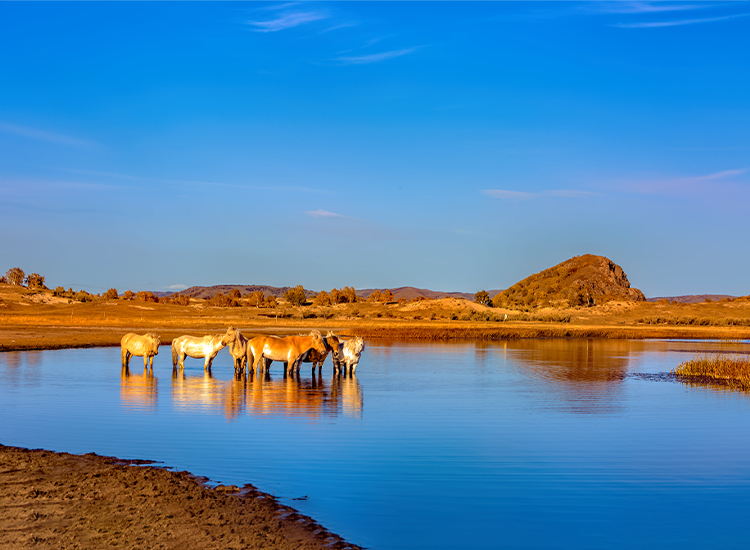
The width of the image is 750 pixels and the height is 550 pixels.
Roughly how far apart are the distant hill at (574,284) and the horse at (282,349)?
96986 mm

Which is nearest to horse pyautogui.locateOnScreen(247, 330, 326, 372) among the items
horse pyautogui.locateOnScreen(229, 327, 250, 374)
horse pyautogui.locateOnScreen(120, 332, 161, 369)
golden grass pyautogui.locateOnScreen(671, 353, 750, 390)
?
horse pyautogui.locateOnScreen(229, 327, 250, 374)

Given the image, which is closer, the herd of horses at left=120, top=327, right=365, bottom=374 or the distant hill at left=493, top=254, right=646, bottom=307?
the herd of horses at left=120, top=327, right=365, bottom=374

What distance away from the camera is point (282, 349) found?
65.2ft

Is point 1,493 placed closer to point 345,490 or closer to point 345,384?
point 345,490

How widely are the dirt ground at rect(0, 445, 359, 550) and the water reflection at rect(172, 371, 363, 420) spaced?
471 centimetres

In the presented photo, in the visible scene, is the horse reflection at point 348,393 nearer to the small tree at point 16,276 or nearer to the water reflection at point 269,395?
the water reflection at point 269,395

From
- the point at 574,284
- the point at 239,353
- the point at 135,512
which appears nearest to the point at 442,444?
the point at 135,512

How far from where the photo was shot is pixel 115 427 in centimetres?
1155

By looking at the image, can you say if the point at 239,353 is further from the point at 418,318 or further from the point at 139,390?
the point at 418,318

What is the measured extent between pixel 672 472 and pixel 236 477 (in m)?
5.74

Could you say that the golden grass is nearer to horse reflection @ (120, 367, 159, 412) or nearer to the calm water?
the calm water

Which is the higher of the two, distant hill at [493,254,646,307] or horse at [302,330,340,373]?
distant hill at [493,254,646,307]

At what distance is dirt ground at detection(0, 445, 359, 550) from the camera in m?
6.02

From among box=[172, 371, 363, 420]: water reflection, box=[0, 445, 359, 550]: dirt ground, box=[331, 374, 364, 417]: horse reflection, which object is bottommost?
box=[331, 374, 364, 417]: horse reflection
